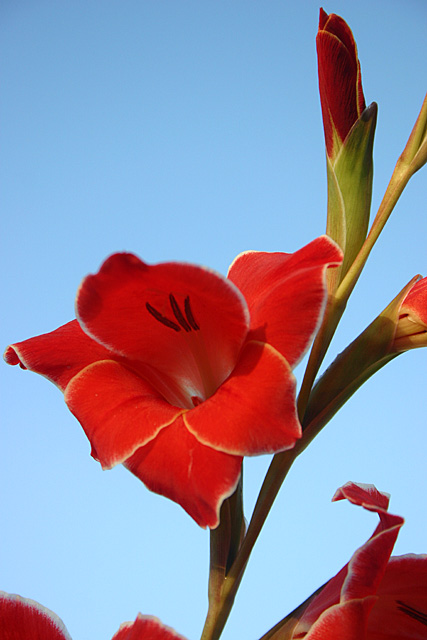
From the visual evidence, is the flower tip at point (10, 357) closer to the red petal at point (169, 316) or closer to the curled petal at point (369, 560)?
the red petal at point (169, 316)

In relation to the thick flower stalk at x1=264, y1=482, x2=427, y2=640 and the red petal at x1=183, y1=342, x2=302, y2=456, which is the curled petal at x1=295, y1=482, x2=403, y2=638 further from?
the red petal at x1=183, y1=342, x2=302, y2=456

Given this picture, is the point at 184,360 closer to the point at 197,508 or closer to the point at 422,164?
the point at 197,508

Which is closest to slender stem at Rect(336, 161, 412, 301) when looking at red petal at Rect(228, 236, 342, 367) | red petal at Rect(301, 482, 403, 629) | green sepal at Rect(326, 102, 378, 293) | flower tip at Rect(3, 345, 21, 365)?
green sepal at Rect(326, 102, 378, 293)

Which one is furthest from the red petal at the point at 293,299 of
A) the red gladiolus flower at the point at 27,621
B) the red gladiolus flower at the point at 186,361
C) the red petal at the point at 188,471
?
the red gladiolus flower at the point at 27,621

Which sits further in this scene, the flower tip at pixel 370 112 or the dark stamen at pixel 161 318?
the flower tip at pixel 370 112

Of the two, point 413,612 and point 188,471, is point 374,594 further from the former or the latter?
point 188,471

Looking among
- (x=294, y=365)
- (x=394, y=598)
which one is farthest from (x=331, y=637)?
(x=294, y=365)

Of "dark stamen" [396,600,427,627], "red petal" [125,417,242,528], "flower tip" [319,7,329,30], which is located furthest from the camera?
"flower tip" [319,7,329,30]
